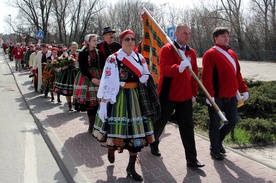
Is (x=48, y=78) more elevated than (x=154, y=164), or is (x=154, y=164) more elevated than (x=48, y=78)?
(x=48, y=78)

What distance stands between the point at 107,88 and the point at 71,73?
5.77 meters

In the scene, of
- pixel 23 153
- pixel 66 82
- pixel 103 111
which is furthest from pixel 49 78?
pixel 103 111

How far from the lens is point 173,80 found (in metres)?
4.62

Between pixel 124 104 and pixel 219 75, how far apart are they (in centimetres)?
159

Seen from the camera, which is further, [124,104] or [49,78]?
[49,78]

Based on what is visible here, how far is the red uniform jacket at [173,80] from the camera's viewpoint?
14.8ft

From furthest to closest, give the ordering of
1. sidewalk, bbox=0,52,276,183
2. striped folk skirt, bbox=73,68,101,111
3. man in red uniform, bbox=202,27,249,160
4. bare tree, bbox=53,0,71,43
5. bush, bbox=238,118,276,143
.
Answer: bare tree, bbox=53,0,71,43 → striped folk skirt, bbox=73,68,101,111 → bush, bbox=238,118,276,143 → man in red uniform, bbox=202,27,249,160 → sidewalk, bbox=0,52,276,183

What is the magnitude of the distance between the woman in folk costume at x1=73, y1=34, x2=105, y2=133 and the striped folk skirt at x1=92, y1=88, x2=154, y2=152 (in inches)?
75.3

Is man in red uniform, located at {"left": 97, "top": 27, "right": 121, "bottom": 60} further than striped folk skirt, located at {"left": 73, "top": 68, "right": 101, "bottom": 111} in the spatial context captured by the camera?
No

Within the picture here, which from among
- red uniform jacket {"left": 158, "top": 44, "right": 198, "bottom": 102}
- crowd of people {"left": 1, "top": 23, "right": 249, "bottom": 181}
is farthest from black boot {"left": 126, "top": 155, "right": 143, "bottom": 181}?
red uniform jacket {"left": 158, "top": 44, "right": 198, "bottom": 102}

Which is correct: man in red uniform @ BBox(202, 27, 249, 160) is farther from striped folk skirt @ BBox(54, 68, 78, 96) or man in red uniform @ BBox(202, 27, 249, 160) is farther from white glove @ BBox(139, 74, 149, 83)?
striped folk skirt @ BBox(54, 68, 78, 96)

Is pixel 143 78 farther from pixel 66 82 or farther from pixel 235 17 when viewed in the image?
pixel 235 17

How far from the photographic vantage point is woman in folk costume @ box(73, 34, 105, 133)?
6293 mm

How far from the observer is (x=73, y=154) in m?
5.53
